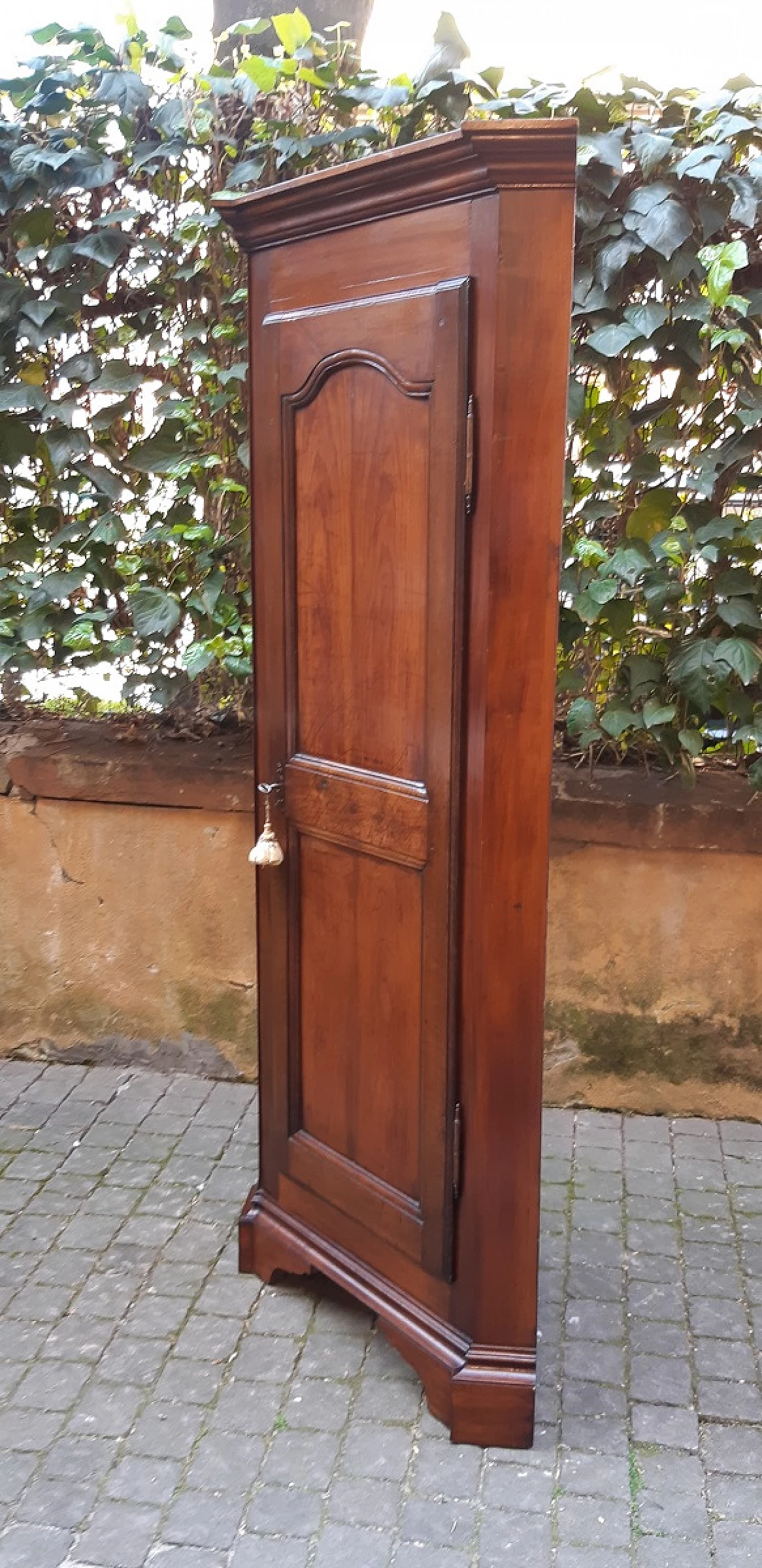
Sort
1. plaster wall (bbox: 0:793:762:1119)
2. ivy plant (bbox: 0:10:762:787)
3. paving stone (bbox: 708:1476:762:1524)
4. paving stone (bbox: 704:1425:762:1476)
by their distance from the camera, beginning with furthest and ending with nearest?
plaster wall (bbox: 0:793:762:1119), ivy plant (bbox: 0:10:762:787), paving stone (bbox: 704:1425:762:1476), paving stone (bbox: 708:1476:762:1524)

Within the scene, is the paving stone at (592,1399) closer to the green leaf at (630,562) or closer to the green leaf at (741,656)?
the green leaf at (741,656)

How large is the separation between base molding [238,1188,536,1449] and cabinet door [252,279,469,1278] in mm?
118

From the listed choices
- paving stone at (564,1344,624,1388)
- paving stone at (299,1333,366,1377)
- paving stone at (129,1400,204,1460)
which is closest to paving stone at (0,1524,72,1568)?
paving stone at (129,1400,204,1460)

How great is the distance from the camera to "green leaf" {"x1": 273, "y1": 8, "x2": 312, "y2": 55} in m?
3.37

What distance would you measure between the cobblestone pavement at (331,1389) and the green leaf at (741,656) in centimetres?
146

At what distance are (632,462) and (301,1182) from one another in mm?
2213

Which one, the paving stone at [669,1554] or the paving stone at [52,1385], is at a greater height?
the paving stone at [52,1385]

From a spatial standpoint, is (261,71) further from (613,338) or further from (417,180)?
(417,180)

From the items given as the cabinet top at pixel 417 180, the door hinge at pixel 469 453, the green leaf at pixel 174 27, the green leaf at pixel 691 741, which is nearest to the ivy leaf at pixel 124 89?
the green leaf at pixel 174 27

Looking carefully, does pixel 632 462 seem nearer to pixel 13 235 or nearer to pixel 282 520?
pixel 282 520

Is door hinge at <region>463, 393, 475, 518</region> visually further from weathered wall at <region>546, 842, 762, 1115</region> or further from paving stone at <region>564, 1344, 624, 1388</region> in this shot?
paving stone at <region>564, 1344, 624, 1388</region>

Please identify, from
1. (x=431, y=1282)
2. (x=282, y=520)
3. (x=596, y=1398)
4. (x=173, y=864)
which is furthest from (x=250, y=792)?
(x=596, y=1398)

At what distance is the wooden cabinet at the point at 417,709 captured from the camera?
7.07 feet

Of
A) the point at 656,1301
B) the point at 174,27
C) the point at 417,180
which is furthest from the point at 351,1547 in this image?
the point at 174,27
